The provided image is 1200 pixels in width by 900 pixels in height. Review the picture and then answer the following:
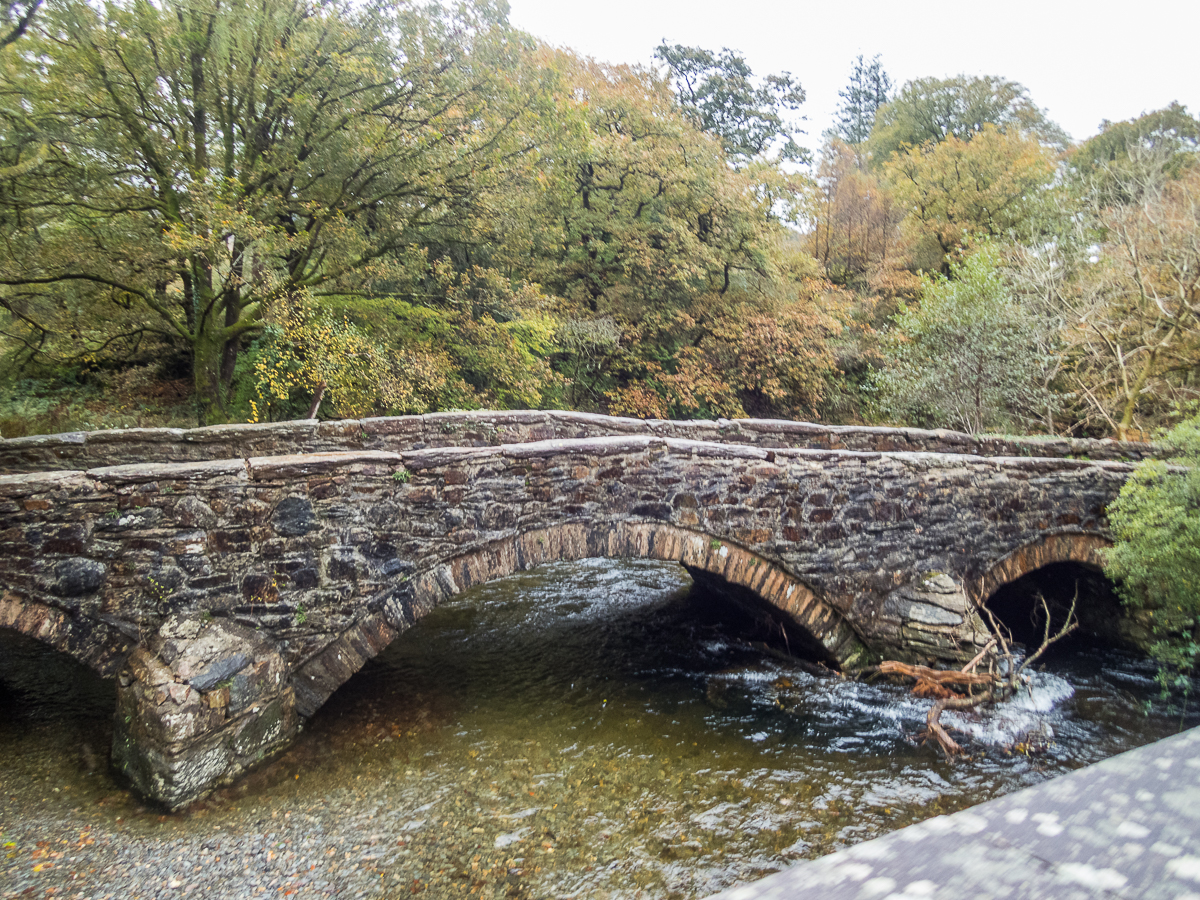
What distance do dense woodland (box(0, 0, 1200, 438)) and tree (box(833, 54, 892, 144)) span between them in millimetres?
16375

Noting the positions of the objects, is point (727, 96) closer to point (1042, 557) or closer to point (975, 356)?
point (975, 356)

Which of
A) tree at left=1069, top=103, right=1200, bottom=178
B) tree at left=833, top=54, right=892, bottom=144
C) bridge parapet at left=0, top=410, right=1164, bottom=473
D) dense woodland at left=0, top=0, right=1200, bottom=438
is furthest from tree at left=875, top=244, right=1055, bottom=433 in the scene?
tree at left=833, top=54, right=892, bottom=144

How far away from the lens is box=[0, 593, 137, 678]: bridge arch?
4266mm

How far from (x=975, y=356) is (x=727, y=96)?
1323 centimetres

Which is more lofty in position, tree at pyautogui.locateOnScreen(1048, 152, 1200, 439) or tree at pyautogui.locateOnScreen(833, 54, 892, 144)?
tree at pyautogui.locateOnScreen(833, 54, 892, 144)

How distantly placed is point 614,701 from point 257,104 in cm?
1137

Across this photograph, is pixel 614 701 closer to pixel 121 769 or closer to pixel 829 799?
pixel 829 799

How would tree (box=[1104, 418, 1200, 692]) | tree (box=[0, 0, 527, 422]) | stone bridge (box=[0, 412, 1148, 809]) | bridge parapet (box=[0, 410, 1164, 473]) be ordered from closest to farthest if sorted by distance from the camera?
stone bridge (box=[0, 412, 1148, 809])
tree (box=[1104, 418, 1200, 692])
bridge parapet (box=[0, 410, 1164, 473])
tree (box=[0, 0, 527, 422])

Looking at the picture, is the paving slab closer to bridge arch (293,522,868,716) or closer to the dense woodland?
bridge arch (293,522,868,716)

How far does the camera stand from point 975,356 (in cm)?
1433

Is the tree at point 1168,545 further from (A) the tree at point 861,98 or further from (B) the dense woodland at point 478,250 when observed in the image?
(A) the tree at point 861,98

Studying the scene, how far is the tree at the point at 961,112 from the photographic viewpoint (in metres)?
24.2

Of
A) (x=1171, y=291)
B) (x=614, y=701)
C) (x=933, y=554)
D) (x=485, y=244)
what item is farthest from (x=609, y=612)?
(x=1171, y=291)

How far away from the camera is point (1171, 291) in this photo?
13711 millimetres
